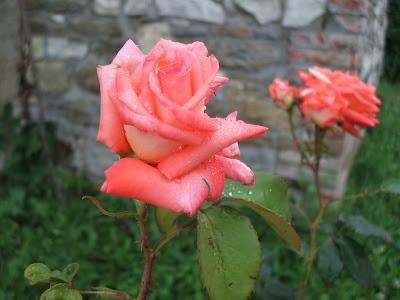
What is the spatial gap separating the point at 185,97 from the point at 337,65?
6.30 ft

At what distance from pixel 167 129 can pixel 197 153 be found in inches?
1.6

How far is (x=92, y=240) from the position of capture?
7.02 ft

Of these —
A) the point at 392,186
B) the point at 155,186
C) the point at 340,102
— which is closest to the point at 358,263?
the point at 392,186

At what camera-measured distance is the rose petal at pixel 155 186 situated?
44 cm

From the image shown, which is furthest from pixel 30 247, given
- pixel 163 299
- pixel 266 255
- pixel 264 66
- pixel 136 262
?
pixel 264 66

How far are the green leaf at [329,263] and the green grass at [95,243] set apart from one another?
23 centimetres

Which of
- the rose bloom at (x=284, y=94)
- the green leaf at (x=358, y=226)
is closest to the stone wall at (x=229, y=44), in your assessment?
the rose bloom at (x=284, y=94)

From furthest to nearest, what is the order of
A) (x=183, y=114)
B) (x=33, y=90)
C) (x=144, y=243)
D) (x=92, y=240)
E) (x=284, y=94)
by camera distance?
(x=33, y=90), (x=92, y=240), (x=284, y=94), (x=144, y=243), (x=183, y=114)

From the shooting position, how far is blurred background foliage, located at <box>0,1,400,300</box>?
1.89m

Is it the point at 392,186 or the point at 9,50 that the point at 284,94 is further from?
the point at 9,50

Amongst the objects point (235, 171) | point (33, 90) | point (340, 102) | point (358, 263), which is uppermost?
point (235, 171)

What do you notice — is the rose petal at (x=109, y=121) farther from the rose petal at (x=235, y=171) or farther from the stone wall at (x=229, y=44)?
the stone wall at (x=229, y=44)

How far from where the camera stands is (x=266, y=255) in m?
1.40

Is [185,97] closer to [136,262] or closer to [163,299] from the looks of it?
[163,299]
